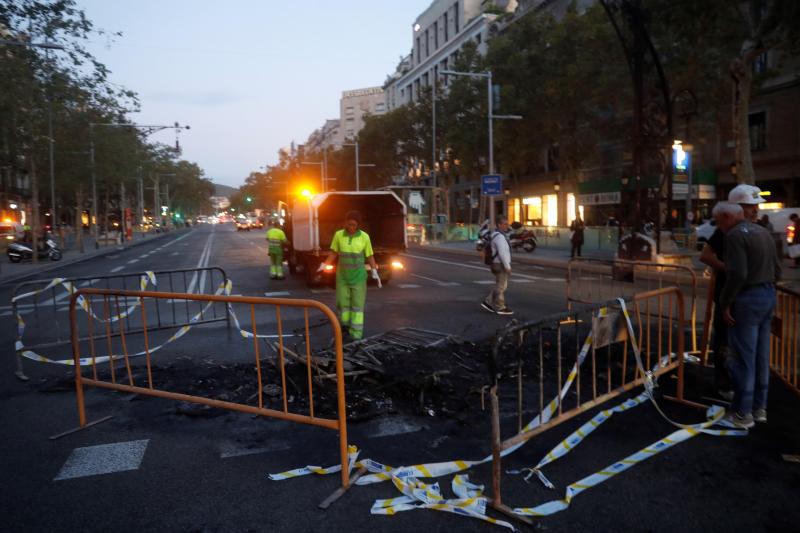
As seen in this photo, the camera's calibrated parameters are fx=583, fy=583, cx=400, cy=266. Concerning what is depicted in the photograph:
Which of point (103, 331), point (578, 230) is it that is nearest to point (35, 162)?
point (103, 331)

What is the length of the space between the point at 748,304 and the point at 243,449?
13.1 ft

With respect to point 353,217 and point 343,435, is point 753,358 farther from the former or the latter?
point 353,217

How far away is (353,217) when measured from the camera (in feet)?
26.2

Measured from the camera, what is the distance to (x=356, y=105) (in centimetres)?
12038

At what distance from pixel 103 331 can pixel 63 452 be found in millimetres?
5551

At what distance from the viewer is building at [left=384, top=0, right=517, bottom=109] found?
171ft

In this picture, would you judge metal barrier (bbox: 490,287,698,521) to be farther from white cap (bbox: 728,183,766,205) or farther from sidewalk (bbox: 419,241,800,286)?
sidewalk (bbox: 419,241,800,286)

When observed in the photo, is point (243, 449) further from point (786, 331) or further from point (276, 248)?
point (276, 248)

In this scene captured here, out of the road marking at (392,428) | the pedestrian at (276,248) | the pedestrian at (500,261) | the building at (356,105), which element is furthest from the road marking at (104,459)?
the building at (356,105)

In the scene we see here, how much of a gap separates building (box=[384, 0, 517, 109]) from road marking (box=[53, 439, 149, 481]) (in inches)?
1806

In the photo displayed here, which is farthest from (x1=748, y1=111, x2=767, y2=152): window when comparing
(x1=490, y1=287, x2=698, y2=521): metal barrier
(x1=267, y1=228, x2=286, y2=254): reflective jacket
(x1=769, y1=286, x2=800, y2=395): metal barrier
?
(x1=769, y1=286, x2=800, y2=395): metal barrier

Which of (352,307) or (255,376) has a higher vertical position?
(352,307)

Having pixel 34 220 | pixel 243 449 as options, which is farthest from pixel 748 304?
pixel 34 220

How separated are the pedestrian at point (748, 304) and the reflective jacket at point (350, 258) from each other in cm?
456
